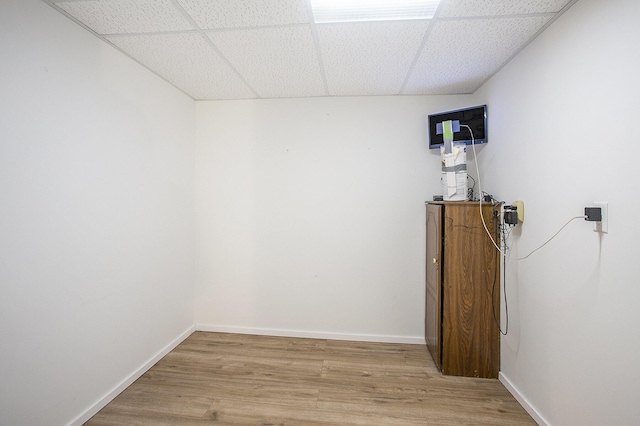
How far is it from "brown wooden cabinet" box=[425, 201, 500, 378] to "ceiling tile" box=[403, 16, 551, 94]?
1.10 m

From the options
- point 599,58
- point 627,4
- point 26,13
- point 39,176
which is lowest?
point 39,176

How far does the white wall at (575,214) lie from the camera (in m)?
1.05

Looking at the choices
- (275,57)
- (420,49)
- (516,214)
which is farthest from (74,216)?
(516,214)

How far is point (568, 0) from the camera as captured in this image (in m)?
1.27

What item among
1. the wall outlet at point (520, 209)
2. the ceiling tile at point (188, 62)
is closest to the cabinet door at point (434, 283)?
the wall outlet at point (520, 209)

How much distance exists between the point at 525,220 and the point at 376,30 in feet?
5.32

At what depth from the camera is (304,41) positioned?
5.34 feet

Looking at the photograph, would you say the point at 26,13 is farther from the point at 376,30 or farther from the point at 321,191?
the point at 321,191

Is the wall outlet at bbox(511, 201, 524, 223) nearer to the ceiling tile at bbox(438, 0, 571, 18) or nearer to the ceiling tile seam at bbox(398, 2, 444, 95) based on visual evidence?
the ceiling tile at bbox(438, 0, 571, 18)

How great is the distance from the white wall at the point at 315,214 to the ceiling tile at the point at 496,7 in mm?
1083

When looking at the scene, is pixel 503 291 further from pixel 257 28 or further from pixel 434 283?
pixel 257 28

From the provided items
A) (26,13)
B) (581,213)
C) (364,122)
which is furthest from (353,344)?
(26,13)

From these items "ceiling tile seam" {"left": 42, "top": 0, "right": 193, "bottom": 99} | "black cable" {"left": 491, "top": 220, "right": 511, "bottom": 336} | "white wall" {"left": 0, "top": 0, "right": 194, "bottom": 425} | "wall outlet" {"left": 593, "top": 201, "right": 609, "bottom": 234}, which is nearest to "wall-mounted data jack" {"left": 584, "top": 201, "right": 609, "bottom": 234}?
"wall outlet" {"left": 593, "top": 201, "right": 609, "bottom": 234}

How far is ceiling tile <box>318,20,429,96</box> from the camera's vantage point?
1503 mm
